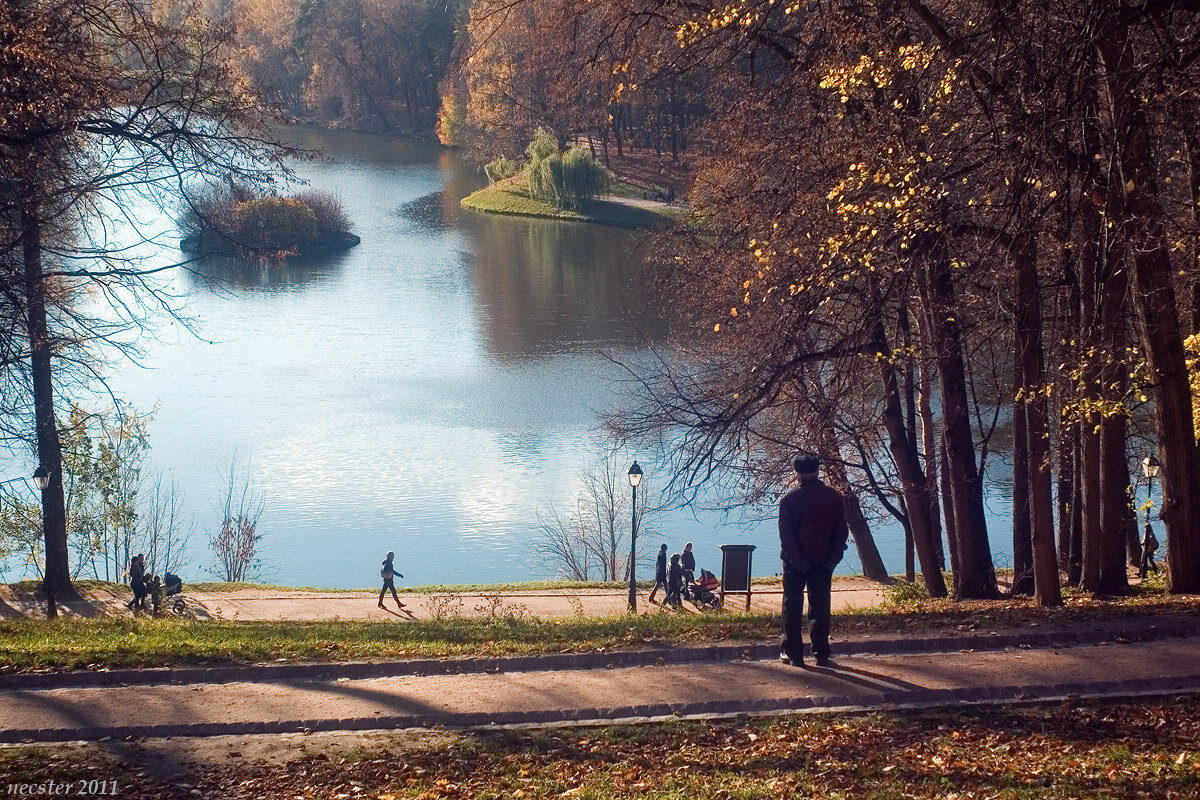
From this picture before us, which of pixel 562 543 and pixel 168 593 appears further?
pixel 562 543

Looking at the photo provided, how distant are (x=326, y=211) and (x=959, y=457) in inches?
2144

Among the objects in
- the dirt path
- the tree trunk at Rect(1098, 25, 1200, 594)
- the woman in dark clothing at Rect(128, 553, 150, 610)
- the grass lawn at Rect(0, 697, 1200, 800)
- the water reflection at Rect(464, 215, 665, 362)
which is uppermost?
the water reflection at Rect(464, 215, 665, 362)

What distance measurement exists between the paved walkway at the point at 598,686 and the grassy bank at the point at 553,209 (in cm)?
5464

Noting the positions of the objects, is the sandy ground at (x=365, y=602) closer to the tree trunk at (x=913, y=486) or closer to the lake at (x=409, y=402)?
the tree trunk at (x=913, y=486)

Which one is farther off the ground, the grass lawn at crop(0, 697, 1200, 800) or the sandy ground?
the sandy ground

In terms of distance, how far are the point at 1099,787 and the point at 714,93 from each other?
16945 mm

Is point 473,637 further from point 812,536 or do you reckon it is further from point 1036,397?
point 1036,397

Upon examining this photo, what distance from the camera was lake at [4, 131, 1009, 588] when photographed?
27.7m

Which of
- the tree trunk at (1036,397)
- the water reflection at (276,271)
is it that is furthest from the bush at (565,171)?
the tree trunk at (1036,397)

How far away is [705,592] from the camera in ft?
63.0

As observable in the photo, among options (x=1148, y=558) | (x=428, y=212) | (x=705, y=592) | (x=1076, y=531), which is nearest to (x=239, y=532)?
(x=705, y=592)

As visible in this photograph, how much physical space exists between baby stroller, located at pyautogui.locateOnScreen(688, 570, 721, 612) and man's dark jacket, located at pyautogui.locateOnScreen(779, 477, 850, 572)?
11361 millimetres

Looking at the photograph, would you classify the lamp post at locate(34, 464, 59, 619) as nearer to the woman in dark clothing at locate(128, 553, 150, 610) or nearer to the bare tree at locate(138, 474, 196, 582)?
the woman in dark clothing at locate(128, 553, 150, 610)

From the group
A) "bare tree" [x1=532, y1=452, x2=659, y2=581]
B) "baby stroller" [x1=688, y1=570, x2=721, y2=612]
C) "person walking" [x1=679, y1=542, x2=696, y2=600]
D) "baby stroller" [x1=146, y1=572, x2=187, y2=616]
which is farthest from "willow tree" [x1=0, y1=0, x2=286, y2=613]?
"bare tree" [x1=532, y1=452, x2=659, y2=581]
